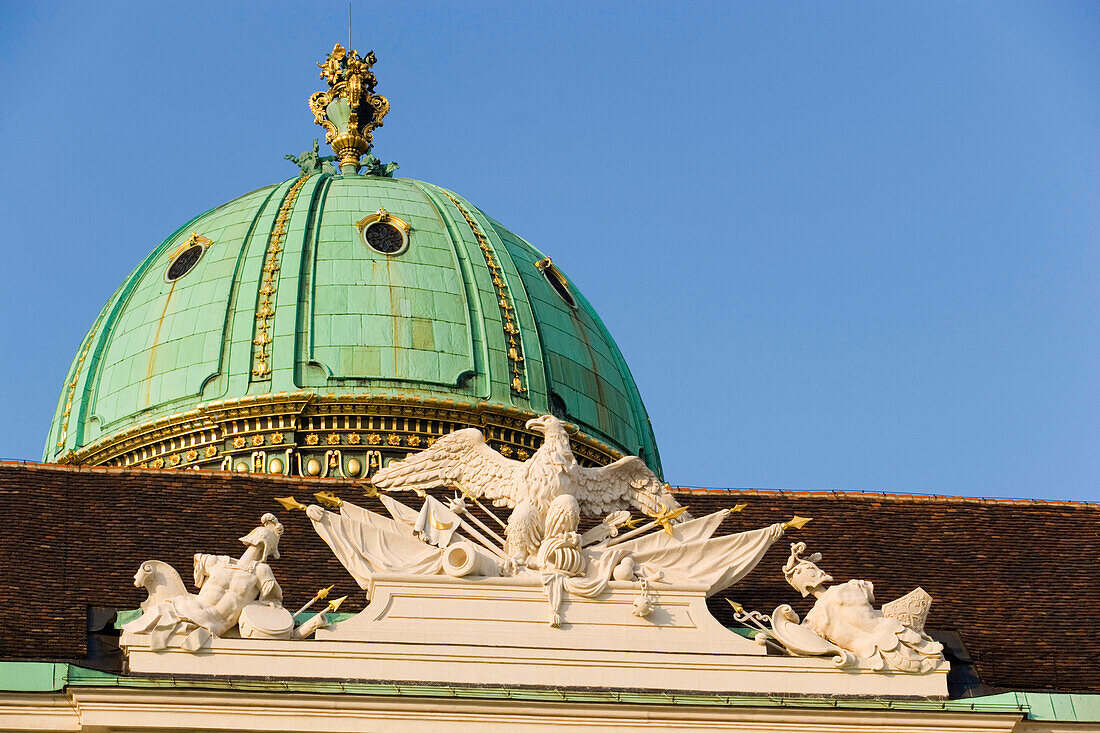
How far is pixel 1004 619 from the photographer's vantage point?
32000 millimetres

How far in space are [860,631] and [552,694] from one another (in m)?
3.61

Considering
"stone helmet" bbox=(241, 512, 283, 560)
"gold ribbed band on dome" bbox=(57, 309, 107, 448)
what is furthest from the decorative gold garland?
"stone helmet" bbox=(241, 512, 283, 560)

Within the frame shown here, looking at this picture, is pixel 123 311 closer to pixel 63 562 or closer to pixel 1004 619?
pixel 63 562

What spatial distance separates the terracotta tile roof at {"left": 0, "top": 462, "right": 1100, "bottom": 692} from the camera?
100 feet

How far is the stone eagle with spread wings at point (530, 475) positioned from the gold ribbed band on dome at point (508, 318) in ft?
23.9

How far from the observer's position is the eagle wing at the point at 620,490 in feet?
102

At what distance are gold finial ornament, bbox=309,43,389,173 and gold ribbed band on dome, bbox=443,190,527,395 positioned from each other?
346 cm

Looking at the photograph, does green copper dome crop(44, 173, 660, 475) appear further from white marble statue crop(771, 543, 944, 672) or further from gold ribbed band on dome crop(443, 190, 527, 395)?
white marble statue crop(771, 543, 944, 672)

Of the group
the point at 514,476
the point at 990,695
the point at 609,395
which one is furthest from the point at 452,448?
the point at 609,395

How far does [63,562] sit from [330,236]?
33.7 feet

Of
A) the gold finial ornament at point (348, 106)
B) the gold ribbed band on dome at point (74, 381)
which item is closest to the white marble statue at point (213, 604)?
the gold ribbed band on dome at point (74, 381)

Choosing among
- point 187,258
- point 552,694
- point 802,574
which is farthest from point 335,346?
point 552,694

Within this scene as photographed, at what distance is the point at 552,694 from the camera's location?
2838 centimetres

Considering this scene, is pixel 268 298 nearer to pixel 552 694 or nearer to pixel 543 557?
pixel 543 557
